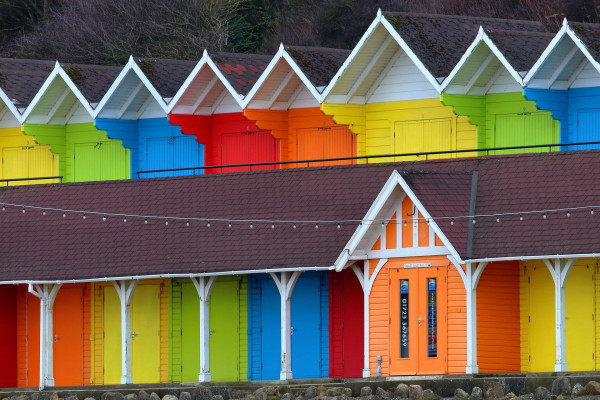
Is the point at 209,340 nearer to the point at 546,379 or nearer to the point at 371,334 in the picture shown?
the point at 371,334

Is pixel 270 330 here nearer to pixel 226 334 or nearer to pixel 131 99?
pixel 226 334

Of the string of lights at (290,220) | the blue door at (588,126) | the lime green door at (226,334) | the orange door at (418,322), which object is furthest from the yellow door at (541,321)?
the lime green door at (226,334)

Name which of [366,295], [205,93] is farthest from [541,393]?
[205,93]

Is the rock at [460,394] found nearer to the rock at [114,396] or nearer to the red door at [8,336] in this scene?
the rock at [114,396]

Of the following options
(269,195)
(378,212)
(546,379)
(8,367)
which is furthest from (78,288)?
(546,379)

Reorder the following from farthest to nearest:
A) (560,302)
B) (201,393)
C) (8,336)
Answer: (8,336) < (201,393) < (560,302)

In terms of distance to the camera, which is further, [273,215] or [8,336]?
[8,336]

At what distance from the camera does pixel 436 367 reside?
4319cm

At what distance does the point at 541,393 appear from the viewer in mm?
39000

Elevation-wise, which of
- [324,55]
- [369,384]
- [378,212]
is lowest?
[369,384]

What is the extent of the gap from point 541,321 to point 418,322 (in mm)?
2487

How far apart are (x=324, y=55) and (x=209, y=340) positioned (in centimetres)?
723

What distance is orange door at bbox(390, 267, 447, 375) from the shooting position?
1705 inches

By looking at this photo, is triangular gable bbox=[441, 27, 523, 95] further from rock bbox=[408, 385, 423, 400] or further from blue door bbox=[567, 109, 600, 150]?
rock bbox=[408, 385, 423, 400]
